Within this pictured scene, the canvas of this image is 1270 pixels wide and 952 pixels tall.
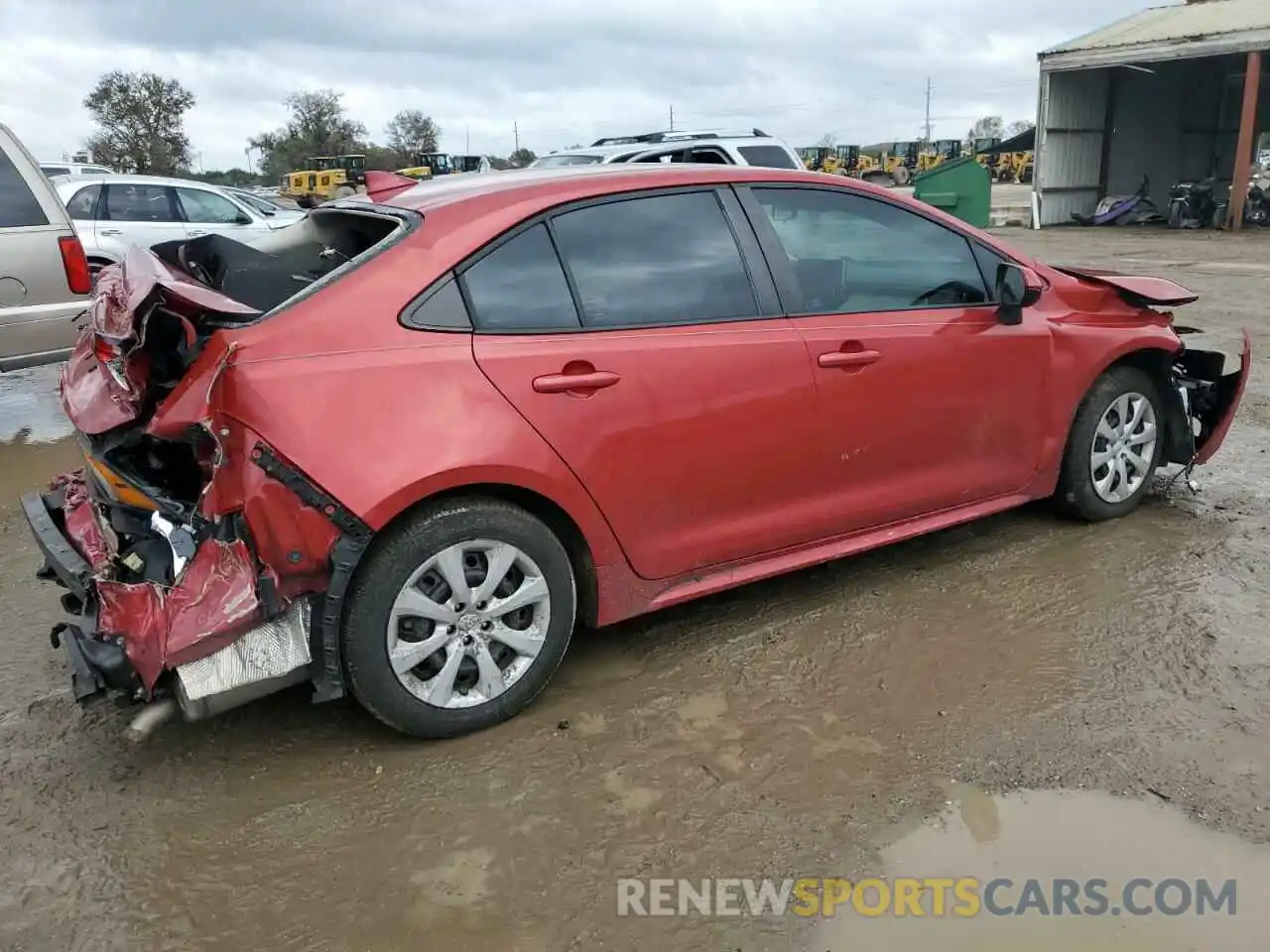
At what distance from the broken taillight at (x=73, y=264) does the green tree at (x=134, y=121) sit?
4519 cm

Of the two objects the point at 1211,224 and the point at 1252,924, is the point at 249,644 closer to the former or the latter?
the point at 1252,924

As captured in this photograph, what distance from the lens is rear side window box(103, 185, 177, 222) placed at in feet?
34.7

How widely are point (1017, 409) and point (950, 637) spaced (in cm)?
104

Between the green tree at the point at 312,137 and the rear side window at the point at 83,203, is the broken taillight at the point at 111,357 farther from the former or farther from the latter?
the green tree at the point at 312,137

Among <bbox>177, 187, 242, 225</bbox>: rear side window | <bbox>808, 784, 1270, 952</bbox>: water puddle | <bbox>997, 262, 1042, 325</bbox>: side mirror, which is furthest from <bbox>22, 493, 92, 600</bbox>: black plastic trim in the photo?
<bbox>177, 187, 242, 225</bbox>: rear side window

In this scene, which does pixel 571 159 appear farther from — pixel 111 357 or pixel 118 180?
pixel 111 357

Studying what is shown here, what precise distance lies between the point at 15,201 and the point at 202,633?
15.8 feet

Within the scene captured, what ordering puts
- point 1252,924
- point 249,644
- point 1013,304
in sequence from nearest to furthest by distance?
point 1252,924
point 249,644
point 1013,304

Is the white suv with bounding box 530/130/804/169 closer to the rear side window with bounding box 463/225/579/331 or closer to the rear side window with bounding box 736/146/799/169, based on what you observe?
→ the rear side window with bounding box 736/146/799/169

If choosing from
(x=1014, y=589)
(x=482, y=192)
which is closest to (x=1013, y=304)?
(x=1014, y=589)

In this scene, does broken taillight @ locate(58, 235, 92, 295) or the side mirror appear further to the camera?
broken taillight @ locate(58, 235, 92, 295)

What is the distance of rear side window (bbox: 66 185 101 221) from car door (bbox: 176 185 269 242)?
870 mm

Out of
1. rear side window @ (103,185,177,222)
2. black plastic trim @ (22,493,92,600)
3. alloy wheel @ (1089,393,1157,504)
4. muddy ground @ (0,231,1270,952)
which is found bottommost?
muddy ground @ (0,231,1270,952)

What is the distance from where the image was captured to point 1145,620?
11.8 feet
